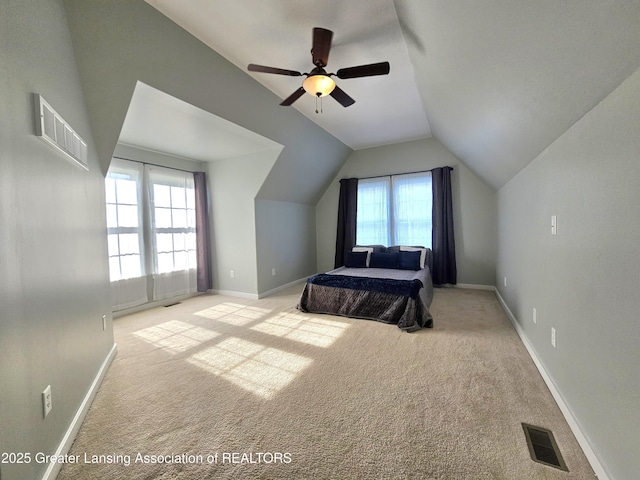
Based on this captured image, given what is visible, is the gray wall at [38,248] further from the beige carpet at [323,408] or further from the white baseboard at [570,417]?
the white baseboard at [570,417]

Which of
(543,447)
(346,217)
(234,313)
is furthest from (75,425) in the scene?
(346,217)

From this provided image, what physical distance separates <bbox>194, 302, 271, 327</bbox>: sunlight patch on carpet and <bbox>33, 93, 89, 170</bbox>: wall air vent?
2266 mm

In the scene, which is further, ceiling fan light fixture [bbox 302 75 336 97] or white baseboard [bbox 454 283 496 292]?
white baseboard [bbox 454 283 496 292]

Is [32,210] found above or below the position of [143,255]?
above

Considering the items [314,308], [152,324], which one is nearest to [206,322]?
[152,324]

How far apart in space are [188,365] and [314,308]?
5.68 feet

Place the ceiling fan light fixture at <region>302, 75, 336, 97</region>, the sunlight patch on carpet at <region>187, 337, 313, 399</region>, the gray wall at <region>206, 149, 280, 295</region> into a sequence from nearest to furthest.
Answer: the sunlight patch on carpet at <region>187, 337, 313, 399</region> → the ceiling fan light fixture at <region>302, 75, 336, 97</region> → the gray wall at <region>206, 149, 280, 295</region>

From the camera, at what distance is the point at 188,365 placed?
2.31 metres

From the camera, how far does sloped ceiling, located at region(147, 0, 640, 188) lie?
1002mm

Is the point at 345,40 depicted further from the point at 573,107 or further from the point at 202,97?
the point at 573,107

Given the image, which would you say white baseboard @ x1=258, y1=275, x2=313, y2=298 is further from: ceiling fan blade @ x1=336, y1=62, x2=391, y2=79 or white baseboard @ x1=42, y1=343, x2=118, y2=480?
ceiling fan blade @ x1=336, y1=62, x2=391, y2=79

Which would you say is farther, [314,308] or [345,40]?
[314,308]

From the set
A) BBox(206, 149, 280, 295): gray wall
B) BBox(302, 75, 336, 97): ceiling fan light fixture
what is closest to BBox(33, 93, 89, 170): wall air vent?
BBox(302, 75, 336, 97): ceiling fan light fixture

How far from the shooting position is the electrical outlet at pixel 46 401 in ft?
4.06
